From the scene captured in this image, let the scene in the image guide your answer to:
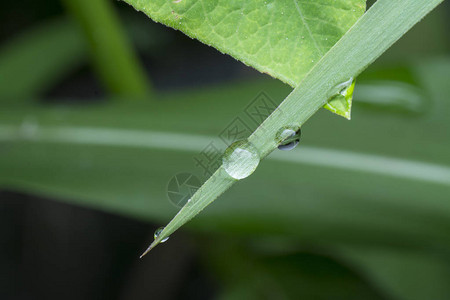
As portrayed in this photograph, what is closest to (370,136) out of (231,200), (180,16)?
(231,200)

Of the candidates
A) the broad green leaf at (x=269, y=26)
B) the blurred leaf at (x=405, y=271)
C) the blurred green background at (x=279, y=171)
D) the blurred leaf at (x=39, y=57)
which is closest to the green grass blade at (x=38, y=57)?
the blurred leaf at (x=39, y=57)

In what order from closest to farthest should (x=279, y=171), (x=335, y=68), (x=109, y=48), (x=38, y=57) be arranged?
(x=335, y=68)
(x=279, y=171)
(x=109, y=48)
(x=38, y=57)

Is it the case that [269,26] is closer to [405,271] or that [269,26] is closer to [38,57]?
[405,271]

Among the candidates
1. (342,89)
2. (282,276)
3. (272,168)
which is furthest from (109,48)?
(342,89)

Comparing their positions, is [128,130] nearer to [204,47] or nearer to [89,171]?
[89,171]

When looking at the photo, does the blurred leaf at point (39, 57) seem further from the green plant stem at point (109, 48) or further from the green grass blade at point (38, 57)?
the green plant stem at point (109, 48)

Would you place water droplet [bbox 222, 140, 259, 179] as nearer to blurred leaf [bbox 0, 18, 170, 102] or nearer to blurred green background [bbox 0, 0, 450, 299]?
blurred green background [bbox 0, 0, 450, 299]
